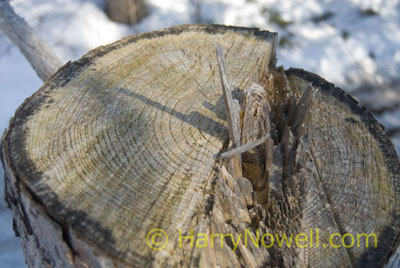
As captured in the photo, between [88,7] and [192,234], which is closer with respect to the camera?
[192,234]

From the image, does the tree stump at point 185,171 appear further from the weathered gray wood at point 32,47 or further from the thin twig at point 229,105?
the weathered gray wood at point 32,47

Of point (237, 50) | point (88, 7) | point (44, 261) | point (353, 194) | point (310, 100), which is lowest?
point (44, 261)

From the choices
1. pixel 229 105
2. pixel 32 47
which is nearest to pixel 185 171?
pixel 229 105

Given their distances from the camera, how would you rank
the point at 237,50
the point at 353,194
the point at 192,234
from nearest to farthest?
the point at 192,234, the point at 353,194, the point at 237,50

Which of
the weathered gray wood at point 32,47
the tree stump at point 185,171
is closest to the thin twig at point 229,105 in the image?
the tree stump at point 185,171

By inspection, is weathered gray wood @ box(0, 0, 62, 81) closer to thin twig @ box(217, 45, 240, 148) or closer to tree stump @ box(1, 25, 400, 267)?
tree stump @ box(1, 25, 400, 267)

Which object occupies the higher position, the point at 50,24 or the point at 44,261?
the point at 50,24

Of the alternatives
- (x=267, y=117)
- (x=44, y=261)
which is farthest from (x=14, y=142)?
(x=267, y=117)

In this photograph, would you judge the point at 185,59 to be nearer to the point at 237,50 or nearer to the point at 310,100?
the point at 237,50
